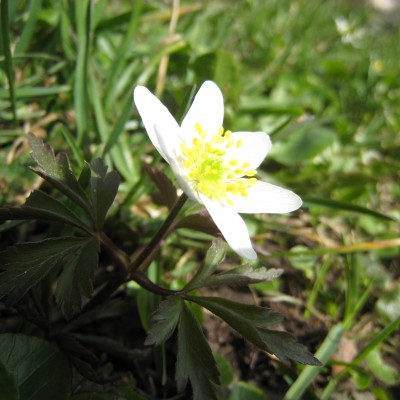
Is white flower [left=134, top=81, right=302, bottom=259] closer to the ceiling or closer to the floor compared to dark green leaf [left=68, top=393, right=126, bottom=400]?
closer to the ceiling

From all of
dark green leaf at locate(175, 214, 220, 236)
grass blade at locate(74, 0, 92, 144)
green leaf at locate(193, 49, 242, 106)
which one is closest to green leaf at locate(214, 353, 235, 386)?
dark green leaf at locate(175, 214, 220, 236)

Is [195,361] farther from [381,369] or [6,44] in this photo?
[6,44]

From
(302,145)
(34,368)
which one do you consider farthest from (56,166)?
(302,145)

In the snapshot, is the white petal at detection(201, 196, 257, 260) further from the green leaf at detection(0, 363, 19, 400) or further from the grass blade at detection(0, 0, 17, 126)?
the grass blade at detection(0, 0, 17, 126)

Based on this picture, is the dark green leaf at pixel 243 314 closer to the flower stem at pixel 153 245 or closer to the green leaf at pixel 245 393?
the flower stem at pixel 153 245

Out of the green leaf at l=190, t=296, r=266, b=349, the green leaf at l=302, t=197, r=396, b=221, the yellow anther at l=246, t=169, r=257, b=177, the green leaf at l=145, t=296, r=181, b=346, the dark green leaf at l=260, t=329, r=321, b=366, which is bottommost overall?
the green leaf at l=302, t=197, r=396, b=221

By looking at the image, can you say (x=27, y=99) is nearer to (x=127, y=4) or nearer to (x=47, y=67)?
(x=47, y=67)

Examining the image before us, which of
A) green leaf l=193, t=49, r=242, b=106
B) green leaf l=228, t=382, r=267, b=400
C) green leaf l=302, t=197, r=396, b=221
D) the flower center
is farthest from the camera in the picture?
green leaf l=193, t=49, r=242, b=106
